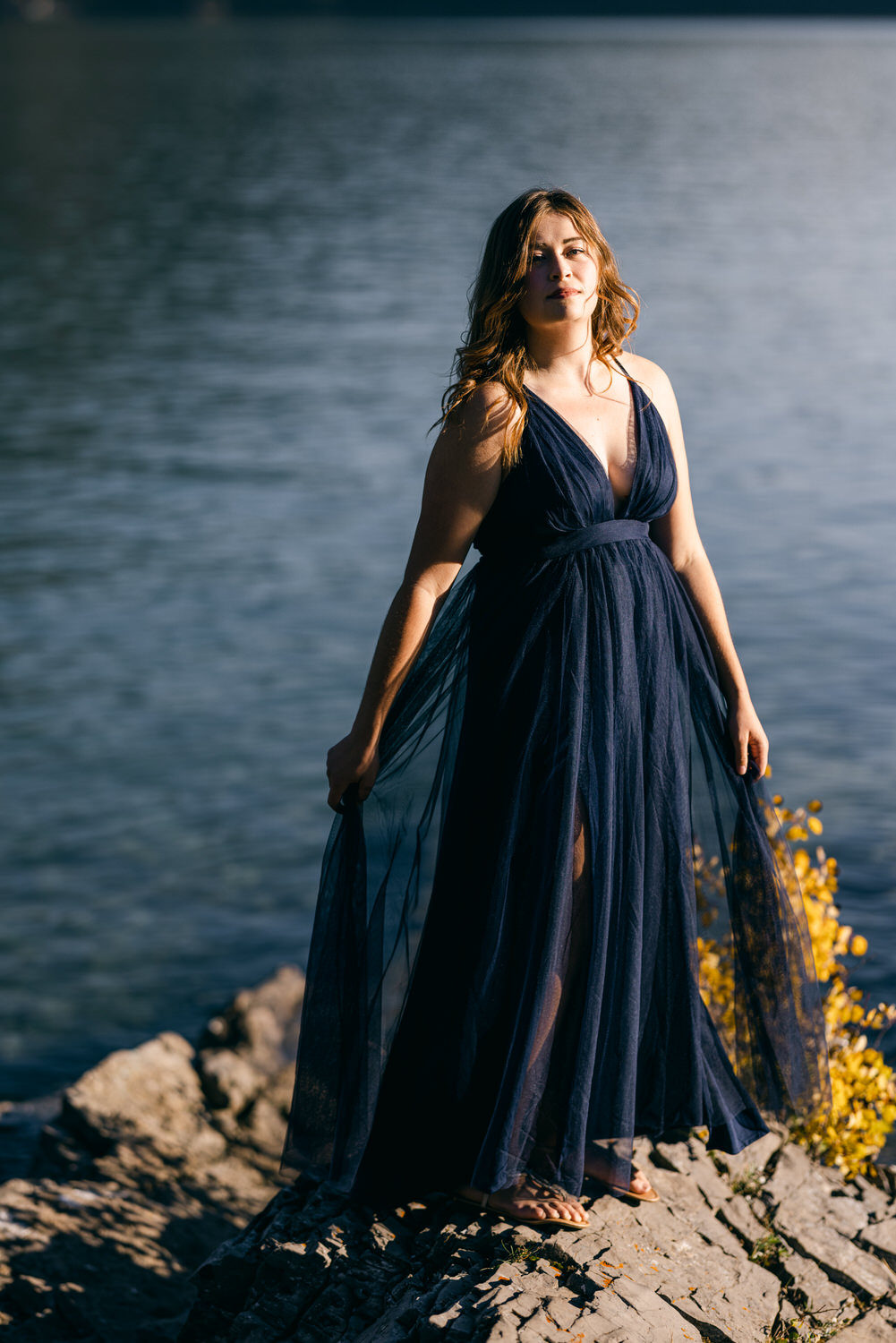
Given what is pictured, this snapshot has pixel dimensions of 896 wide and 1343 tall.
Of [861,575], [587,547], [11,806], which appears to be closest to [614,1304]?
[587,547]

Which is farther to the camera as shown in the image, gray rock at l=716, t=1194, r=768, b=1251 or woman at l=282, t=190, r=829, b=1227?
gray rock at l=716, t=1194, r=768, b=1251

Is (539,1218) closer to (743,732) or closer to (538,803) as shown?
(538,803)

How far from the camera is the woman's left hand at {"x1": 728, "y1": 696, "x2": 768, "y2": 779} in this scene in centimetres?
309

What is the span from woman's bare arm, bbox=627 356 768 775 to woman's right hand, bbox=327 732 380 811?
736 mm

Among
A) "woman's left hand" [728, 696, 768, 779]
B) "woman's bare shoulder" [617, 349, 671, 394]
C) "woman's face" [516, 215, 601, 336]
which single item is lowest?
"woman's left hand" [728, 696, 768, 779]

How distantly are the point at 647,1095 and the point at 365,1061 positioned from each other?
59 cm

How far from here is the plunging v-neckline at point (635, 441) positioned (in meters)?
2.75

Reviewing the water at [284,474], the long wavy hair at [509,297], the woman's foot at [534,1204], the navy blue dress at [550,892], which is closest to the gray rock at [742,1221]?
the navy blue dress at [550,892]

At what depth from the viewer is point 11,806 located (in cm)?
800

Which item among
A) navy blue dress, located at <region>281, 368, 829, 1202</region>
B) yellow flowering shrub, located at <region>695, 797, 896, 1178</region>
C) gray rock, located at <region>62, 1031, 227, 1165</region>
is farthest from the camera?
gray rock, located at <region>62, 1031, 227, 1165</region>

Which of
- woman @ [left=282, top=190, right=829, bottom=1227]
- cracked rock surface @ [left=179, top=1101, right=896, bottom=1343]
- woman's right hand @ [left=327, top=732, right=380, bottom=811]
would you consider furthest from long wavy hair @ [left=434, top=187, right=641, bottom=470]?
cracked rock surface @ [left=179, top=1101, right=896, bottom=1343]

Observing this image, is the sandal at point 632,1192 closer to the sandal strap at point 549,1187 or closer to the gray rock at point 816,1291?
the sandal strap at point 549,1187

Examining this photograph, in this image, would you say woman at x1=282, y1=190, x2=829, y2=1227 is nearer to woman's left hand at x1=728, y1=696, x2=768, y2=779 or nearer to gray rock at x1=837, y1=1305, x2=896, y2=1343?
woman's left hand at x1=728, y1=696, x2=768, y2=779

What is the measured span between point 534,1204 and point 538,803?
790 millimetres
